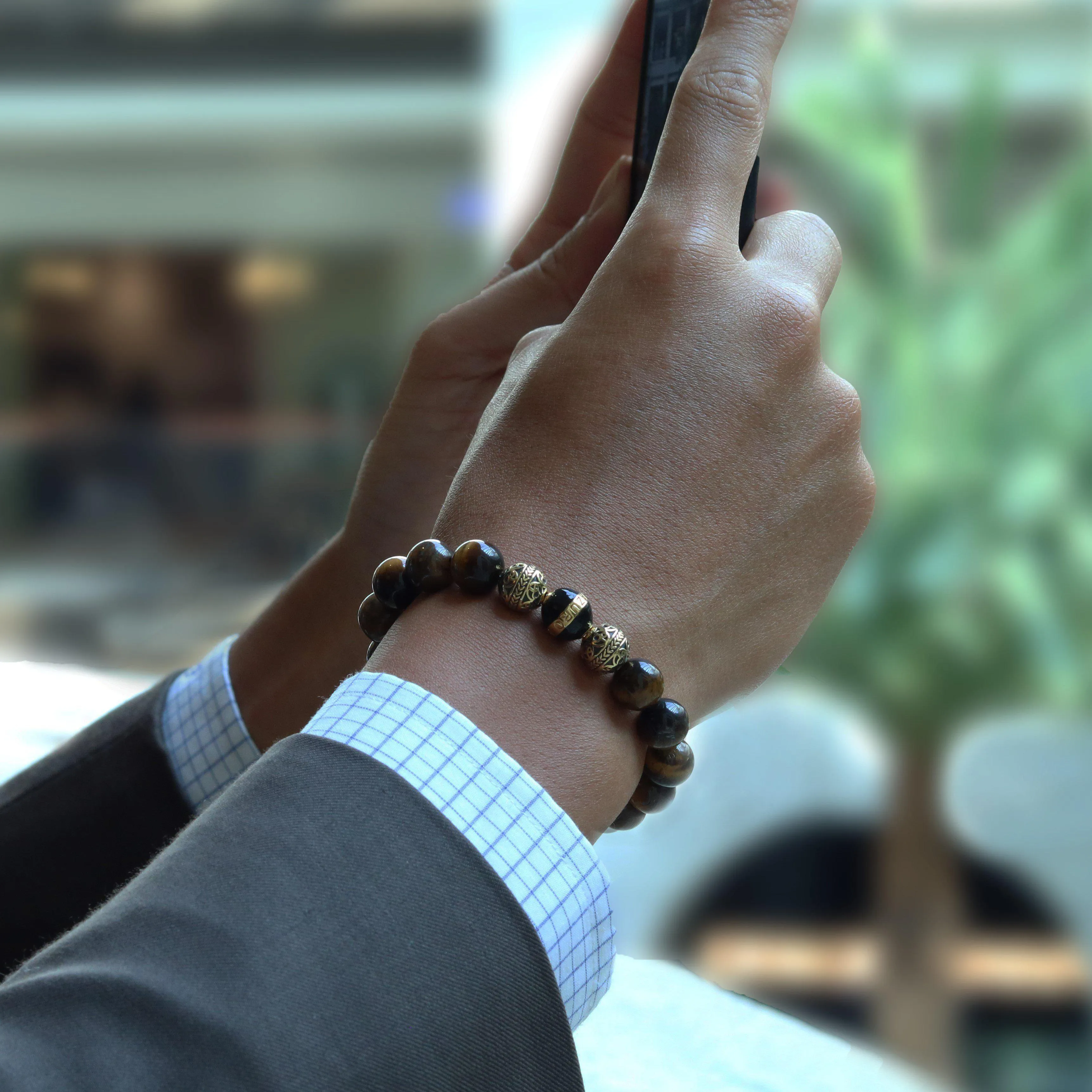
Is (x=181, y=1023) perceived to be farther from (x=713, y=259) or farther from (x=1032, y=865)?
(x=1032, y=865)

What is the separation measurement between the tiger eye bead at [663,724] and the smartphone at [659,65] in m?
0.19

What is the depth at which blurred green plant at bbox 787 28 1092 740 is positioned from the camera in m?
2.03

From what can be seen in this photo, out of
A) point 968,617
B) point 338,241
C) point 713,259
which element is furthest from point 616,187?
point 968,617

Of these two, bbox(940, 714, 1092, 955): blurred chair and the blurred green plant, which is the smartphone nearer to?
the blurred green plant

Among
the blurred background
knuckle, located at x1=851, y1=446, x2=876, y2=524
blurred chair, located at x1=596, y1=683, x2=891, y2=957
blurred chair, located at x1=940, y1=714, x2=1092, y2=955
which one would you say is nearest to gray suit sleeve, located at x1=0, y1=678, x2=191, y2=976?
knuckle, located at x1=851, y1=446, x2=876, y2=524

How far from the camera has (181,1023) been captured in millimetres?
234

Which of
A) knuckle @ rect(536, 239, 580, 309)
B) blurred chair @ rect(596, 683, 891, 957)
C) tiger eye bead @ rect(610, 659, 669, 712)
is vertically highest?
knuckle @ rect(536, 239, 580, 309)

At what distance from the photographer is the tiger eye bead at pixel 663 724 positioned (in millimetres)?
304

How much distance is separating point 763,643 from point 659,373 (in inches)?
3.3

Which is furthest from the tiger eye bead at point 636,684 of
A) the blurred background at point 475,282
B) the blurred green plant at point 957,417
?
the blurred green plant at point 957,417

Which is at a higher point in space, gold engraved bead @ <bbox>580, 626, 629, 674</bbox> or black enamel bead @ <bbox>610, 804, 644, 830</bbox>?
gold engraved bead @ <bbox>580, 626, 629, 674</bbox>

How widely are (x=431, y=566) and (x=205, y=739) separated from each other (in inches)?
8.7

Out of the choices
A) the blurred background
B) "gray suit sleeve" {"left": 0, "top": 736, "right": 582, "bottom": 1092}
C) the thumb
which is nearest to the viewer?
"gray suit sleeve" {"left": 0, "top": 736, "right": 582, "bottom": 1092}

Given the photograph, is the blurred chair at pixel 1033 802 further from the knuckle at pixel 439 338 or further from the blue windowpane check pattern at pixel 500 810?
the blue windowpane check pattern at pixel 500 810
